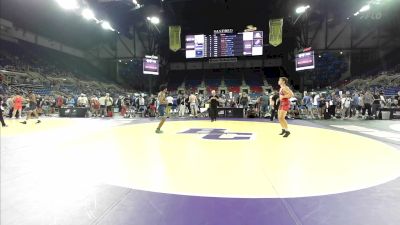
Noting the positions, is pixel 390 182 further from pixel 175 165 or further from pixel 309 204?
pixel 175 165

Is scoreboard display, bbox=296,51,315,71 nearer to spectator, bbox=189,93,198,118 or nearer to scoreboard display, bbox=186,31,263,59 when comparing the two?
scoreboard display, bbox=186,31,263,59

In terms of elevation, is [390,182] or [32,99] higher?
[32,99]

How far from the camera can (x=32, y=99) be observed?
11.6 meters

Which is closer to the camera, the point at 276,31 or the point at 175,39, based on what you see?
the point at 276,31

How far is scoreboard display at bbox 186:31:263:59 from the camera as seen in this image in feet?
70.3

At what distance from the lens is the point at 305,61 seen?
20609mm

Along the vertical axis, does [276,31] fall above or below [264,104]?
above

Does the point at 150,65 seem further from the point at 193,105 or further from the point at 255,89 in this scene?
the point at 255,89

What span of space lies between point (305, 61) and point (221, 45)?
21.6 ft

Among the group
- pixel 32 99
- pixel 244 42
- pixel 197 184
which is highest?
pixel 244 42

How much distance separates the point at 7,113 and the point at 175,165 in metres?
16.9

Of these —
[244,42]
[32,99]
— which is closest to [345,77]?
[244,42]

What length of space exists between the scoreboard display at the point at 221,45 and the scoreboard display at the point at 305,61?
3118 millimetres

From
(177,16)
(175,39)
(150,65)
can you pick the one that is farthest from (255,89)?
(175,39)
